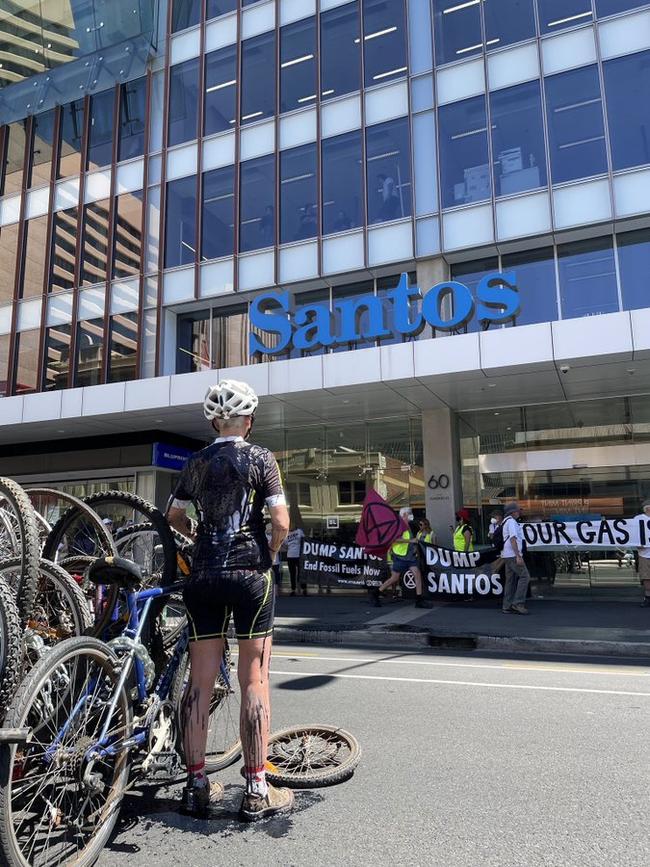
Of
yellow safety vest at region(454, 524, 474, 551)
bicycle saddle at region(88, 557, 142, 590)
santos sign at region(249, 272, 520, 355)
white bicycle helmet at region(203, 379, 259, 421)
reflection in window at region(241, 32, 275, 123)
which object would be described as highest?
reflection in window at region(241, 32, 275, 123)

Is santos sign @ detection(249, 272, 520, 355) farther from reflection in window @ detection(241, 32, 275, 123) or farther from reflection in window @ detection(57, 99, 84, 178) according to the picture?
reflection in window @ detection(57, 99, 84, 178)

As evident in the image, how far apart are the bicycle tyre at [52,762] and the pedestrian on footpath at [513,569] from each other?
30.8ft

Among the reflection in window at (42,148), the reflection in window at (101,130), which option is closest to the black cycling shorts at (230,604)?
the reflection in window at (101,130)

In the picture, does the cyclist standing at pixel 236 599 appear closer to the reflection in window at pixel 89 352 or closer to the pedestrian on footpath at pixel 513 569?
the pedestrian on footpath at pixel 513 569

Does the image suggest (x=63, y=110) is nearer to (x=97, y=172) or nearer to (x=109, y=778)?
(x=97, y=172)

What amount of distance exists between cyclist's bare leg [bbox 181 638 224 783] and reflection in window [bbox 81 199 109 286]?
741 inches

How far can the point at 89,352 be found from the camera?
19.9 meters

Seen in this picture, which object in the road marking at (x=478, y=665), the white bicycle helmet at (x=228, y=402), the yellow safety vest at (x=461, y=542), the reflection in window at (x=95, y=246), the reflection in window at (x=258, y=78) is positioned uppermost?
the reflection in window at (x=258, y=78)

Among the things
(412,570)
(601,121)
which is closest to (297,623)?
(412,570)

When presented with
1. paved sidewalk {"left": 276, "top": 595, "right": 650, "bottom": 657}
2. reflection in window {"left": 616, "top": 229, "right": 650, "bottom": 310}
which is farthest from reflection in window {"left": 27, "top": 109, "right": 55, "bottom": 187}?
reflection in window {"left": 616, "top": 229, "right": 650, "bottom": 310}

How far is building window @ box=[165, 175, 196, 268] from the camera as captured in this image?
1945 centimetres

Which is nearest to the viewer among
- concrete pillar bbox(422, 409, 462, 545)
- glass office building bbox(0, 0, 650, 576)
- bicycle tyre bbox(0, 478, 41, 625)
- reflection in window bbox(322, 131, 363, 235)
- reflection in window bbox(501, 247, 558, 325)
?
bicycle tyre bbox(0, 478, 41, 625)

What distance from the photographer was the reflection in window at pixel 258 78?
19203mm

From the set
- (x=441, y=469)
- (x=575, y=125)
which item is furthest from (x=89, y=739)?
(x=575, y=125)
